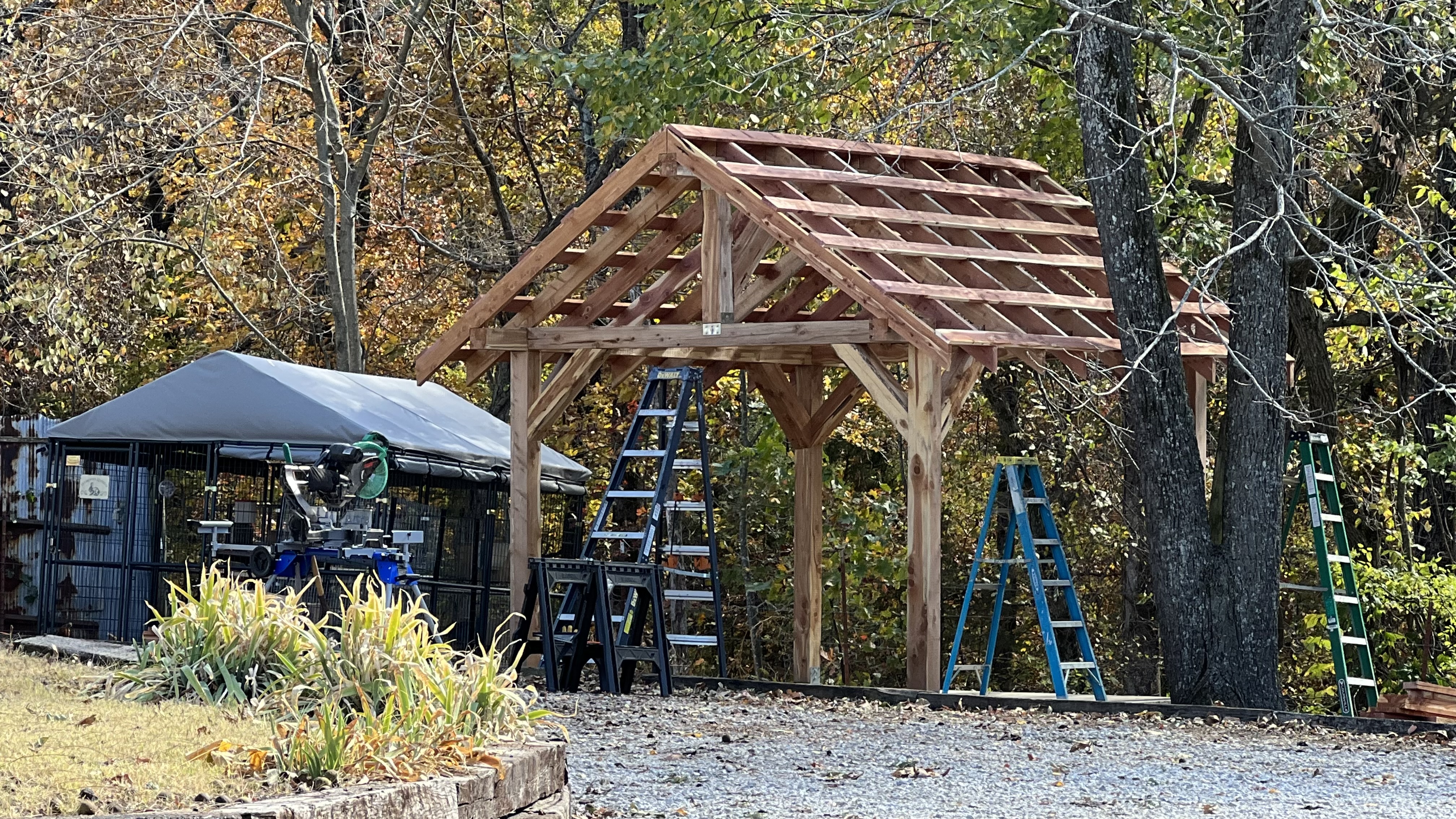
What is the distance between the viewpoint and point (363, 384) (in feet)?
52.9

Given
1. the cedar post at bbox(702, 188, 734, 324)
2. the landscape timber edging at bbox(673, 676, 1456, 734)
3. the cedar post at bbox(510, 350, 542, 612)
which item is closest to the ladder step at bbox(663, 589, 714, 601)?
the landscape timber edging at bbox(673, 676, 1456, 734)

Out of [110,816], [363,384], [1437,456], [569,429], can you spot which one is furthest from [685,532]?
[110,816]

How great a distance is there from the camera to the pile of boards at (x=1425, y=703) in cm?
1127

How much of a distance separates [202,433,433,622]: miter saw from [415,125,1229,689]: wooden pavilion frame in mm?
2444

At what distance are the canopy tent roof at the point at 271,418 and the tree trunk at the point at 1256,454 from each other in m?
5.94

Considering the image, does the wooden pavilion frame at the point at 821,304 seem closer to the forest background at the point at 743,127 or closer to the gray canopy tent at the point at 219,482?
the forest background at the point at 743,127

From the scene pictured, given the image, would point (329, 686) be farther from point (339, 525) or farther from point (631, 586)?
point (631, 586)

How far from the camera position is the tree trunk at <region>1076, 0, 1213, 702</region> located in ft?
39.2

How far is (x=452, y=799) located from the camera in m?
5.71

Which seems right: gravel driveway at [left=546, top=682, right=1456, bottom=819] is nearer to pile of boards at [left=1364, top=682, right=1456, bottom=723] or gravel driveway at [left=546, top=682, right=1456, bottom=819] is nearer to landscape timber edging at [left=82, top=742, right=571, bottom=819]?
pile of boards at [left=1364, top=682, right=1456, bottom=723]

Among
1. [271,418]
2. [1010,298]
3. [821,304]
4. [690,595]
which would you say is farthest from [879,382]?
[271,418]

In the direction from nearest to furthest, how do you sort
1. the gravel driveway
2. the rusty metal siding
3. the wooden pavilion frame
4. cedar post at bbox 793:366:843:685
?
1. the gravel driveway
2. the wooden pavilion frame
3. cedar post at bbox 793:366:843:685
4. the rusty metal siding

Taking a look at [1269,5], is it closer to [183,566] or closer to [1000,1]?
[1000,1]

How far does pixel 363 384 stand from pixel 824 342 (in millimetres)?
5199
